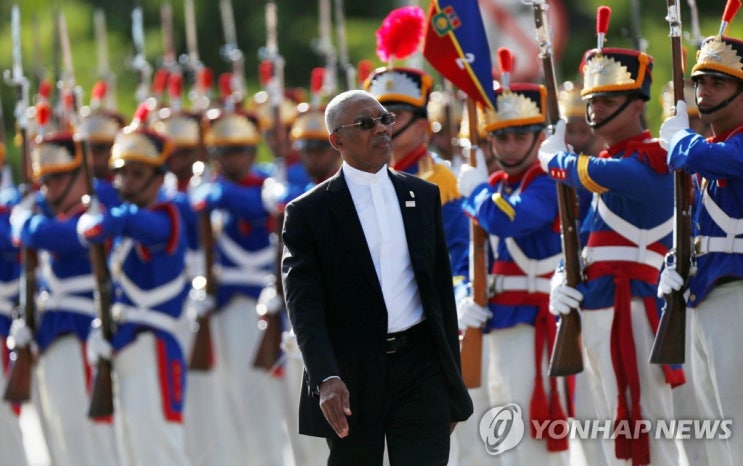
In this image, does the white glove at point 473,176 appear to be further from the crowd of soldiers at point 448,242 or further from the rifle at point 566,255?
the rifle at point 566,255

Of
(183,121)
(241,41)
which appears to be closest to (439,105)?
(183,121)

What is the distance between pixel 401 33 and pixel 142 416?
2.74m

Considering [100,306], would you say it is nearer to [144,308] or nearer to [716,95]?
[144,308]

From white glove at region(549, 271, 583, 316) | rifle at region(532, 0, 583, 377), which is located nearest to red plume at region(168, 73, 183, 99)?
rifle at region(532, 0, 583, 377)

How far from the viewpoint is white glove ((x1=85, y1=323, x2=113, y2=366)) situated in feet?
35.0

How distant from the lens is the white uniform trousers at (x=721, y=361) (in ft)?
25.7

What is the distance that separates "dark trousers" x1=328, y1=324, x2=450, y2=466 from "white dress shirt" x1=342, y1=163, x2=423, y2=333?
0.17 metres

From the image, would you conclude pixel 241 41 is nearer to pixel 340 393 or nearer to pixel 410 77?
pixel 410 77

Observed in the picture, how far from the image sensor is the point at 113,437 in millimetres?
11000

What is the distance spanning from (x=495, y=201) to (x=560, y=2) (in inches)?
424

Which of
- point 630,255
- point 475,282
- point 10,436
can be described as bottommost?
point 10,436

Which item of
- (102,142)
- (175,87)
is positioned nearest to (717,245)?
(102,142)

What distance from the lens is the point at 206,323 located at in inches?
491

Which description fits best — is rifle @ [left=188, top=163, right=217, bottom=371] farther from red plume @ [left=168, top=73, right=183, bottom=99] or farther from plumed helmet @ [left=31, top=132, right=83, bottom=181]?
red plume @ [left=168, top=73, right=183, bottom=99]
